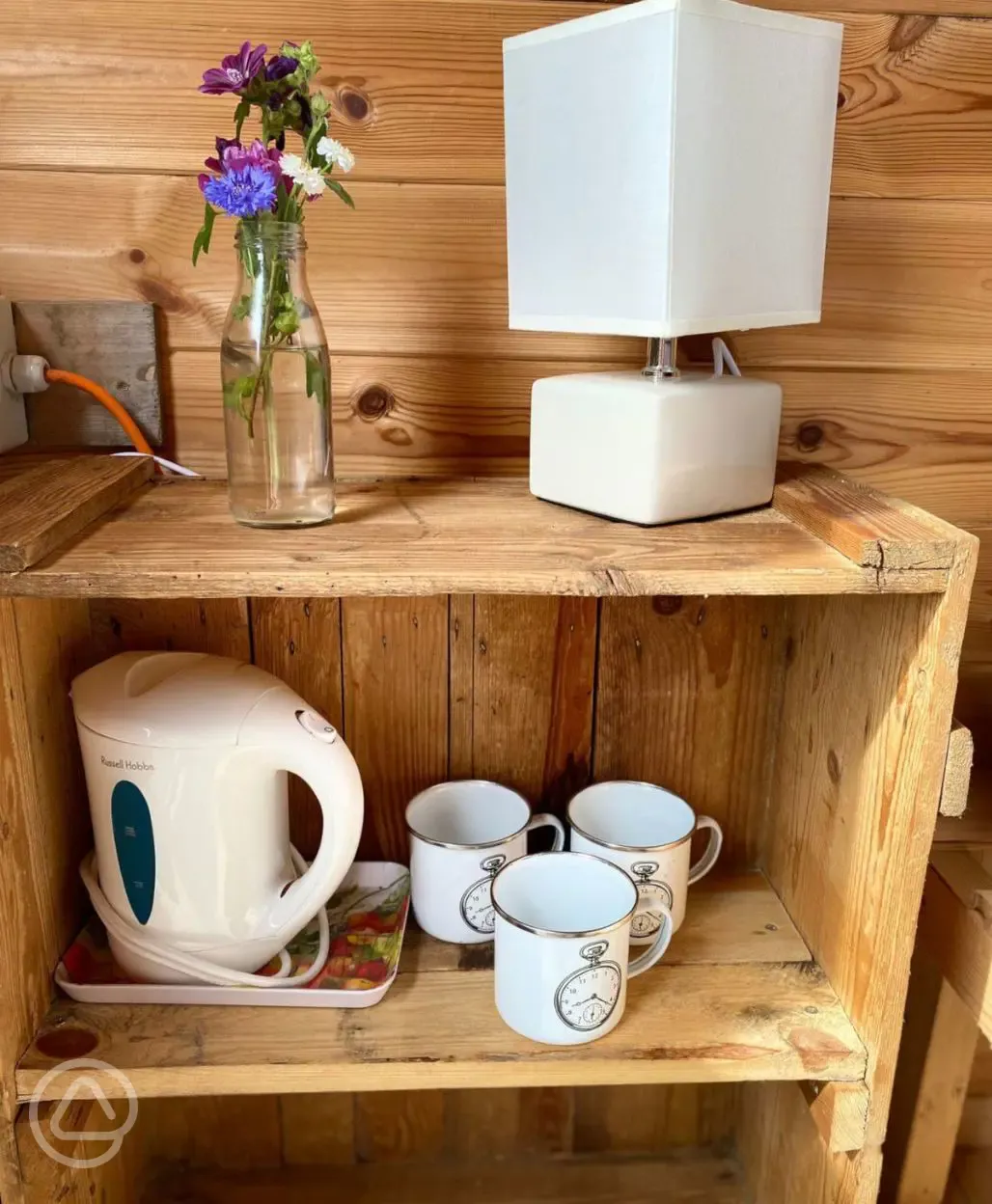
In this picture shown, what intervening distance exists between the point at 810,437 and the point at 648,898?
17.3 inches

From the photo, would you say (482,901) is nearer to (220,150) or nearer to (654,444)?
(654,444)

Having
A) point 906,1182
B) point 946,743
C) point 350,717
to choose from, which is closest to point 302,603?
point 350,717

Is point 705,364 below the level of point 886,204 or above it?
below

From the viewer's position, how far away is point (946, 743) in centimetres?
72

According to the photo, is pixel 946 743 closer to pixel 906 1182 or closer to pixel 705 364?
pixel 705 364

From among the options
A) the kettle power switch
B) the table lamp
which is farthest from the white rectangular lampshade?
the kettle power switch

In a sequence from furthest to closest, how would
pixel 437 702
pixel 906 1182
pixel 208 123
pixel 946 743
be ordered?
pixel 906 1182
pixel 437 702
pixel 208 123
pixel 946 743

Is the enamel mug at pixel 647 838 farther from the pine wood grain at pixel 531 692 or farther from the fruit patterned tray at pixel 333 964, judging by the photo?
the fruit patterned tray at pixel 333 964

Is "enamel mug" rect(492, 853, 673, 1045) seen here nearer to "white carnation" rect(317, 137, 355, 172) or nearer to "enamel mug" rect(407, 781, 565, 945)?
"enamel mug" rect(407, 781, 565, 945)

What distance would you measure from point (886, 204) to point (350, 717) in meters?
0.67

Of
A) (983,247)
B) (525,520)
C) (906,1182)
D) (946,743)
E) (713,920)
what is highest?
(983,247)

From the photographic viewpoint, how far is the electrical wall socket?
0.87m

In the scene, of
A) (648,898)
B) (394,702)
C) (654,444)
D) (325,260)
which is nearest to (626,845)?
(648,898)

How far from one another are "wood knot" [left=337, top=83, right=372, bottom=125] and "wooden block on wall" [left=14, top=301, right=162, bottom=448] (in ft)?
0.76
